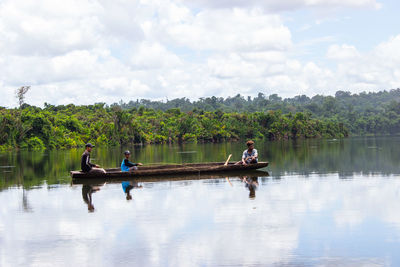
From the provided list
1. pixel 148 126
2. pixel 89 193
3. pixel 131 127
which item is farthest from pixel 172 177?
pixel 148 126

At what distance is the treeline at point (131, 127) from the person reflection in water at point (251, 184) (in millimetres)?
37776

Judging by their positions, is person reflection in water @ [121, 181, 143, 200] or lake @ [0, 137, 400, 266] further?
person reflection in water @ [121, 181, 143, 200]

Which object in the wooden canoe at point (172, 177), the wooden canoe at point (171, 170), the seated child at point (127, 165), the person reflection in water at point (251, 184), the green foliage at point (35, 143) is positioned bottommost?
the person reflection in water at point (251, 184)

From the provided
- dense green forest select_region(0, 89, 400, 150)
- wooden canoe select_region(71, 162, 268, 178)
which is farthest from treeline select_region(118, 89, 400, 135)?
wooden canoe select_region(71, 162, 268, 178)

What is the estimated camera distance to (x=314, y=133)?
7875 cm

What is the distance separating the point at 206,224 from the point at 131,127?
53.2 metres

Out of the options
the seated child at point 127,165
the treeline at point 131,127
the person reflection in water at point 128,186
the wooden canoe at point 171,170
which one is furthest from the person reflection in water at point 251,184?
the treeline at point 131,127

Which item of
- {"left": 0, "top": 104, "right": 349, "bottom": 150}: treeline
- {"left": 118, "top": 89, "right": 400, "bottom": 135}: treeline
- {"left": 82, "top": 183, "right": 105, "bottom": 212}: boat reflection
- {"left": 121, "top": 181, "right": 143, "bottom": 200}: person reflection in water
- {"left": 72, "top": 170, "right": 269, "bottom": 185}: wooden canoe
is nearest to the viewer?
{"left": 82, "top": 183, "right": 105, "bottom": 212}: boat reflection

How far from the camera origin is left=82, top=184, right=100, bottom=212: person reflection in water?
441 inches

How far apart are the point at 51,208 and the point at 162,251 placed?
196 inches

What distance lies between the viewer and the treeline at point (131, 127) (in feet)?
167

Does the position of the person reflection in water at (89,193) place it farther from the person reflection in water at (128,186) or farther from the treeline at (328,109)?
the treeline at (328,109)

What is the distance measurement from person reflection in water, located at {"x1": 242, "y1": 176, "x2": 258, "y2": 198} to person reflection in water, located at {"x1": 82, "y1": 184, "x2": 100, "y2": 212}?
4158 mm

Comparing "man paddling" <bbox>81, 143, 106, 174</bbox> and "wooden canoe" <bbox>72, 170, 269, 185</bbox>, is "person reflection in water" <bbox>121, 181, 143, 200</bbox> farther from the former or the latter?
"man paddling" <bbox>81, 143, 106, 174</bbox>
